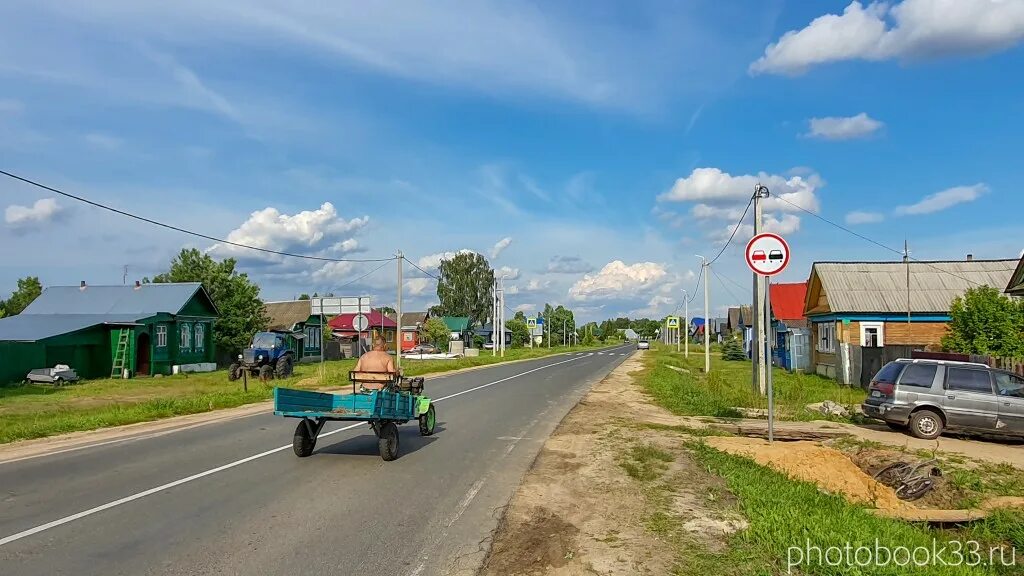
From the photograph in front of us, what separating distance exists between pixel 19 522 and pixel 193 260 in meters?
55.0

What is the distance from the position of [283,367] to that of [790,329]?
29515 mm

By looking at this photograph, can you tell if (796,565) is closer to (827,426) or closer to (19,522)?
(19,522)

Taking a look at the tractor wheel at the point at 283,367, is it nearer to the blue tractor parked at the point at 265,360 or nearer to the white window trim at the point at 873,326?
the blue tractor parked at the point at 265,360

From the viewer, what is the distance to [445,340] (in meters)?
77.7

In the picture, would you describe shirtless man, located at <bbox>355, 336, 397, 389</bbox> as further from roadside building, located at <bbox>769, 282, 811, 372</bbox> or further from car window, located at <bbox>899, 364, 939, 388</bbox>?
roadside building, located at <bbox>769, 282, 811, 372</bbox>

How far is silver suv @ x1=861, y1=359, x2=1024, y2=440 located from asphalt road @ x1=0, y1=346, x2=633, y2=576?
22.7 feet

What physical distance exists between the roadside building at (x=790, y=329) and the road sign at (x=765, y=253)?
101 feet

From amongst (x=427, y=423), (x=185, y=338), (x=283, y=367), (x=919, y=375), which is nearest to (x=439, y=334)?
A: (x=185, y=338)

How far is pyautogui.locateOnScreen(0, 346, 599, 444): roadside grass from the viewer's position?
50.9 feet

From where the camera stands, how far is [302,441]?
1075 cm

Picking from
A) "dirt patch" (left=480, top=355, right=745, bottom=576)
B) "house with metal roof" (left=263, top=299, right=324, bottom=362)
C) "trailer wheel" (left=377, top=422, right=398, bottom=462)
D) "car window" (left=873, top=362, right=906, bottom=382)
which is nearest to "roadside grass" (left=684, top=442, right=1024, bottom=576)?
"dirt patch" (left=480, top=355, right=745, bottom=576)

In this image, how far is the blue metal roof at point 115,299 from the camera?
41219 millimetres

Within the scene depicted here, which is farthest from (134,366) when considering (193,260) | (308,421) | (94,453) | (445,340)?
(445,340)

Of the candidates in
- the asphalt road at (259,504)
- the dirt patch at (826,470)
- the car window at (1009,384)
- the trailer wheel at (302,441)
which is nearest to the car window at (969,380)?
the car window at (1009,384)
